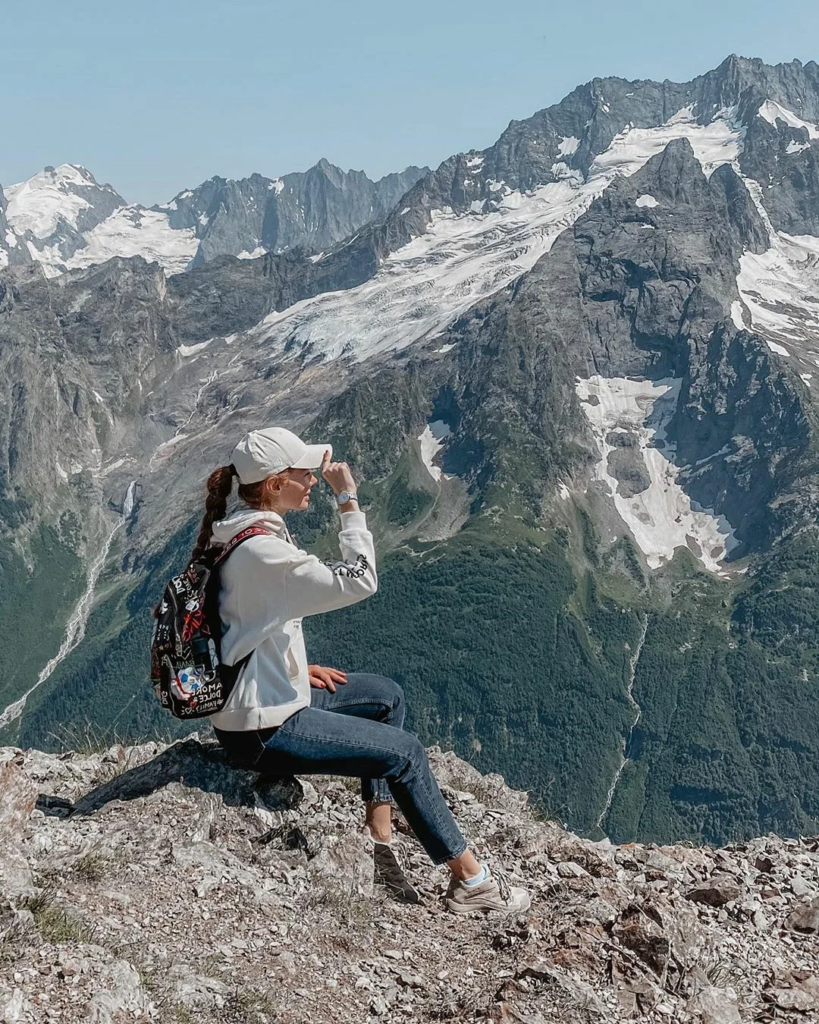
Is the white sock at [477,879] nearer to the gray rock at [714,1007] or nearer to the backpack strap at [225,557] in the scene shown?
the gray rock at [714,1007]

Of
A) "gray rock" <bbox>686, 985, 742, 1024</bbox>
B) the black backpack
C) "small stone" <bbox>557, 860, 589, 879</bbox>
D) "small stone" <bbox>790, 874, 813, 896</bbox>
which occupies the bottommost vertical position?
"small stone" <bbox>790, 874, 813, 896</bbox>

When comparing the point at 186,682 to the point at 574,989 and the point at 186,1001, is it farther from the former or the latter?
the point at 574,989

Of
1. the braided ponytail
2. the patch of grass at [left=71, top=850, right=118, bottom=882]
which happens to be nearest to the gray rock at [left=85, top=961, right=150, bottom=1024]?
the patch of grass at [left=71, top=850, right=118, bottom=882]

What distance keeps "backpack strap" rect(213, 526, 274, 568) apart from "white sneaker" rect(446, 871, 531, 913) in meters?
4.19

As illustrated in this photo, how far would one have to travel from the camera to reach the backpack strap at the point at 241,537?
392 inches

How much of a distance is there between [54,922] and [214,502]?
4198 mm

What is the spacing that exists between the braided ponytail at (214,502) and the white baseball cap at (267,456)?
143 millimetres

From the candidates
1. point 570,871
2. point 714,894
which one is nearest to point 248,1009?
point 570,871

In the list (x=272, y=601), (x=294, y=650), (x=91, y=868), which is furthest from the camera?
(x=294, y=650)

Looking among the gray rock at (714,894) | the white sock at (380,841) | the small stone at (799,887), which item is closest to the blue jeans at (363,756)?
the white sock at (380,841)

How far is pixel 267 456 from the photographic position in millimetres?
10320

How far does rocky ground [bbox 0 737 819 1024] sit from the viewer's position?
26.2 ft

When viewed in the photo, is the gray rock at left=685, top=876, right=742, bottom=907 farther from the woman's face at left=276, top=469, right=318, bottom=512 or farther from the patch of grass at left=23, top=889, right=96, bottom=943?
the patch of grass at left=23, top=889, right=96, bottom=943

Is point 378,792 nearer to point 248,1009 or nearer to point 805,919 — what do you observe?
point 248,1009
